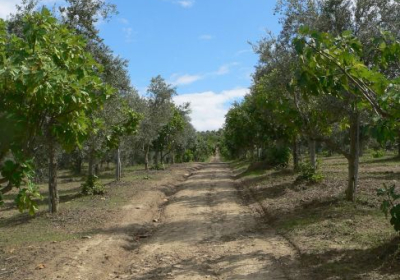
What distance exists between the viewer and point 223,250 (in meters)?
10.8

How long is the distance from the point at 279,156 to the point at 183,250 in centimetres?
2397

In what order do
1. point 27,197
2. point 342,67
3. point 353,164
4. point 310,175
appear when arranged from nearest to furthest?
point 27,197
point 342,67
point 353,164
point 310,175

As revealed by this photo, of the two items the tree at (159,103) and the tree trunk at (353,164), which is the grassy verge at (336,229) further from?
the tree at (159,103)

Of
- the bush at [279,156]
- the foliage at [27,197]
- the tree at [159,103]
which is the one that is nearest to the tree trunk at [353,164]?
the foliage at [27,197]

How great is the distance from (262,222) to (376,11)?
8.27m

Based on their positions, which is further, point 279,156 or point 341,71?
point 279,156

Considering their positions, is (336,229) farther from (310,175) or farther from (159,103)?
(159,103)

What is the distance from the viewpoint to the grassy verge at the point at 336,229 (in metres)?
8.37

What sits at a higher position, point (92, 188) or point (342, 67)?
point (342, 67)

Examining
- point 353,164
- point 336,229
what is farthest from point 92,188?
point 336,229

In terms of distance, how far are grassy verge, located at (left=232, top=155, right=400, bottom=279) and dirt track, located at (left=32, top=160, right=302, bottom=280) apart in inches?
21.9

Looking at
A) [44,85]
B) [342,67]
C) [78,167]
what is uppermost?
[342,67]

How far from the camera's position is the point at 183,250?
11.0m

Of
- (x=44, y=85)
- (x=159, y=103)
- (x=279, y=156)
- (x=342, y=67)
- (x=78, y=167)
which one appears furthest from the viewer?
(x=78, y=167)
